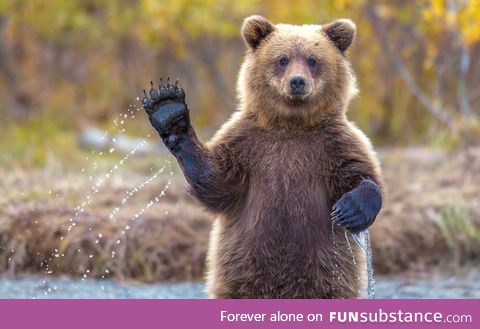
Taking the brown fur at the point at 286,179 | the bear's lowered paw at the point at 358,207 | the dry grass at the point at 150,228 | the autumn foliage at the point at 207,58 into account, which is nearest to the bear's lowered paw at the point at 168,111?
the brown fur at the point at 286,179

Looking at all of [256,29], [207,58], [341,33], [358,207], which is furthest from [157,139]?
A: [358,207]

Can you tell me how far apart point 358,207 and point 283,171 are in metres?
0.49

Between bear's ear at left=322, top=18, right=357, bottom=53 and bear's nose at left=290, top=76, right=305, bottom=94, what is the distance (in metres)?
0.50

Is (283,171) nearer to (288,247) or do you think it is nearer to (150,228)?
(288,247)

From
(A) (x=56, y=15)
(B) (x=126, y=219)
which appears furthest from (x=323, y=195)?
(A) (x=56, y=15)

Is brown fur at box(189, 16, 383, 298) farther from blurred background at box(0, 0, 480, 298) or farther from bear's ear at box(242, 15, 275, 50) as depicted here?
blurred background at box(0, 0, 480, 298)

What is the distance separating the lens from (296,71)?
5098 mm

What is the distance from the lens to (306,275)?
5.09m

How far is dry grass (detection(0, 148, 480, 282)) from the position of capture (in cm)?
762

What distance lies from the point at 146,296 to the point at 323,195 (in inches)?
92.7

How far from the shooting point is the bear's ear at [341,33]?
5.39 meters

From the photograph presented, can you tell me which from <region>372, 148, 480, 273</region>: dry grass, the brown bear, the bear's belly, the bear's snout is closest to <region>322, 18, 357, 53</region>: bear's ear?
the brown bear

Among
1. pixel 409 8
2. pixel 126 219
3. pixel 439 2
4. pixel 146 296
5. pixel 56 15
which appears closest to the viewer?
pixel 146 296
